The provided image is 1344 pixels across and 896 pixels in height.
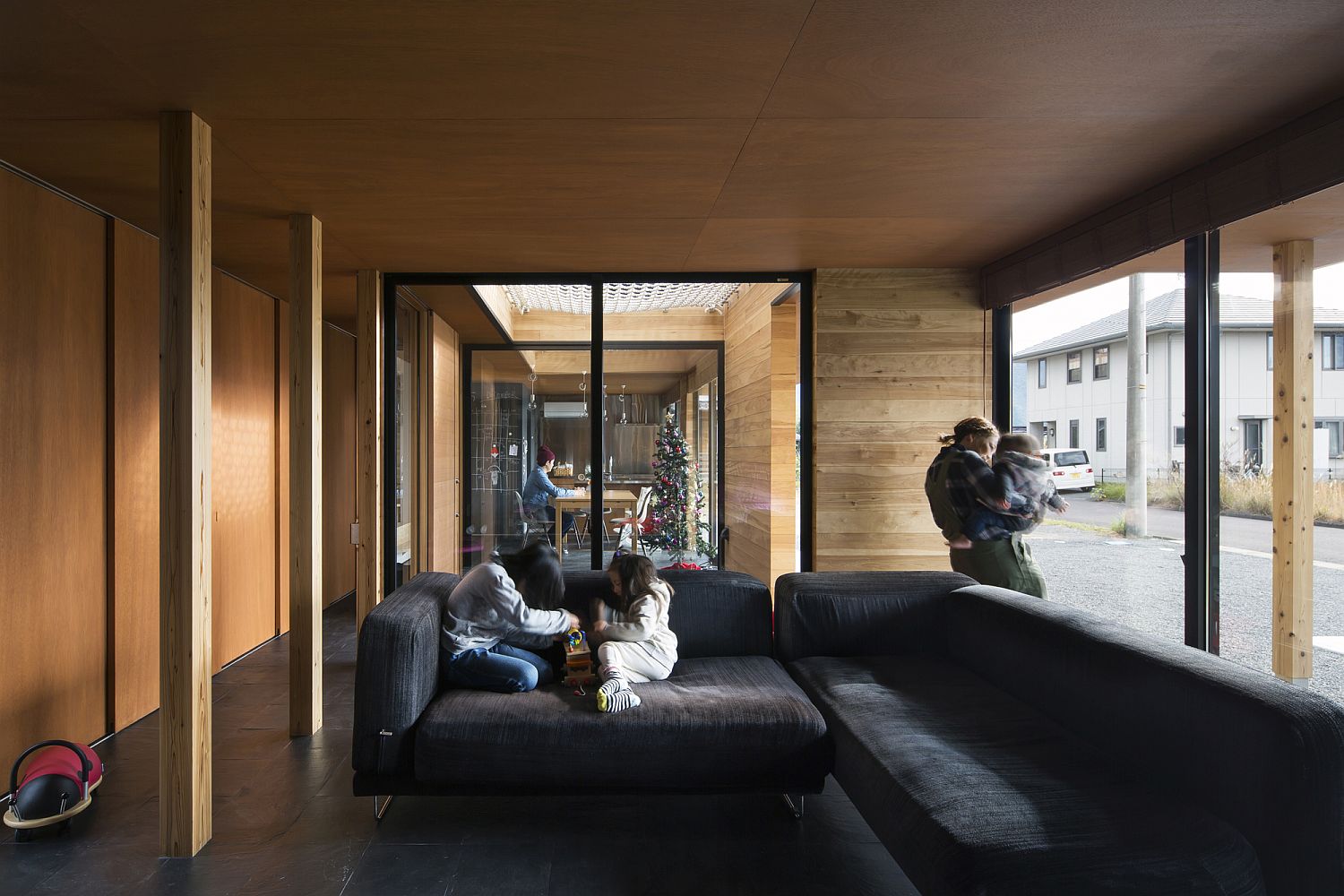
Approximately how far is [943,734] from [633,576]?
4.34 feet

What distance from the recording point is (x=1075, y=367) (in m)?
3.83

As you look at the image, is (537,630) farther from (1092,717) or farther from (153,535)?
(153,535)

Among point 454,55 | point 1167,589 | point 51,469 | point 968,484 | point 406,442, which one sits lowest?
point 1167,589

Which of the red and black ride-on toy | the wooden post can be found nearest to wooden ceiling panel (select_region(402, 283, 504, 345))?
the wooden post

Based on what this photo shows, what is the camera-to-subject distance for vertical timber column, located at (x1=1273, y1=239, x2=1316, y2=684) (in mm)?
2658

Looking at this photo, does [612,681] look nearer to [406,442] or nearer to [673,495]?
[673,495]

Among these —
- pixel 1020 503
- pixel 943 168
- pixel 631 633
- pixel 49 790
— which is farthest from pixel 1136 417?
pixel 49 790

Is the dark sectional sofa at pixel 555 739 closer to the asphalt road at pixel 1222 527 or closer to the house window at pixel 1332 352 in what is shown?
the asphalt road at pixel 1222 527

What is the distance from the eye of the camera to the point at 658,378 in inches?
191

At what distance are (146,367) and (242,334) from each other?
1152 mm

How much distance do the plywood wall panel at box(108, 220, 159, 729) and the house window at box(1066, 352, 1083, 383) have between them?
14.9 ft

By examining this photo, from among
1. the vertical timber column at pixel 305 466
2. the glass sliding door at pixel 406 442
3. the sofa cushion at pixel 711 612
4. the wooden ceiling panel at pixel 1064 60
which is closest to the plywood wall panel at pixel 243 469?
the glass sliding door at pixel 406 442

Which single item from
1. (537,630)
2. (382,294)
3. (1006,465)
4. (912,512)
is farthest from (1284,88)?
(382,294)

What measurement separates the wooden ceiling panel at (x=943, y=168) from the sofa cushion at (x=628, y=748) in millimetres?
1971
